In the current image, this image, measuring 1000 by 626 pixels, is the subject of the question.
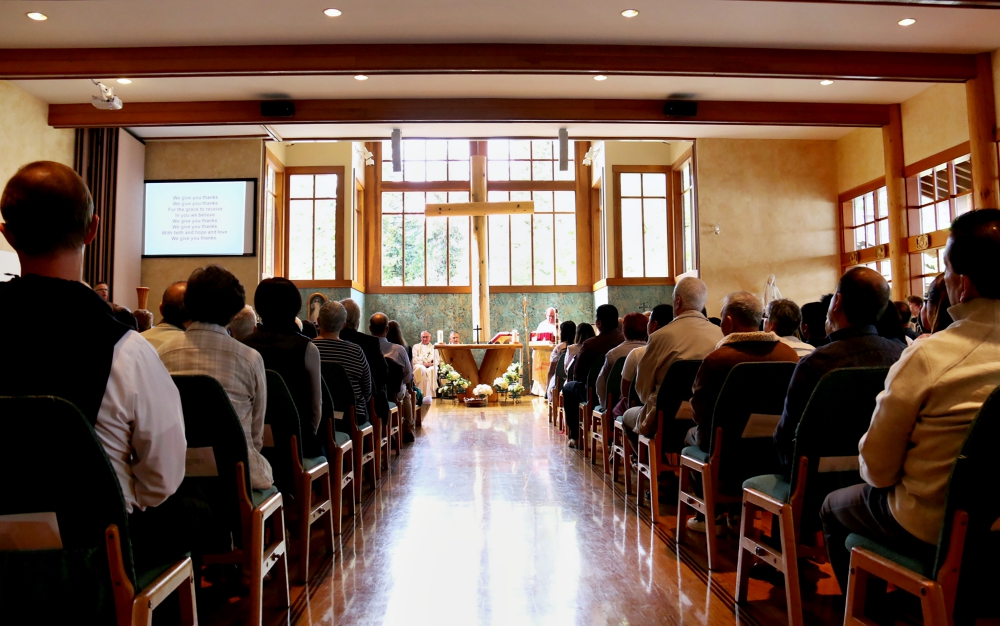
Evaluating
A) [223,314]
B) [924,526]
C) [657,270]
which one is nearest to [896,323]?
[924,526]

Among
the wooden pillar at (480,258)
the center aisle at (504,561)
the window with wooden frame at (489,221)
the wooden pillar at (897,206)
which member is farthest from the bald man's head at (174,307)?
the window with wooden frame at (489,221)

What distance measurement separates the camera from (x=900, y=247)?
840cm

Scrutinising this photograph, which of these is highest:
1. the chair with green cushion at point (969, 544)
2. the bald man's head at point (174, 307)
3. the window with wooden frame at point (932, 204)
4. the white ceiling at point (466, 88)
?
Answer: the white ceiling at point (466, 88)

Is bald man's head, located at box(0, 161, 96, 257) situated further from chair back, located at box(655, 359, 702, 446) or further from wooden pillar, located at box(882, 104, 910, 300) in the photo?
wooden pillar, located at box(882, 104, 910, 300)

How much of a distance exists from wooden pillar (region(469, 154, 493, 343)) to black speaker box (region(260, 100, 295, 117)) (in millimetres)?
5034

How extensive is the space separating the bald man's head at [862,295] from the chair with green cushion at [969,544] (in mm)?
856

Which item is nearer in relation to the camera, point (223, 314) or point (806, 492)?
point (806, 492)

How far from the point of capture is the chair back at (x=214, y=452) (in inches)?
71.8

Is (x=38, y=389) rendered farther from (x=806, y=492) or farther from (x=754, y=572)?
(x=754, y=572)

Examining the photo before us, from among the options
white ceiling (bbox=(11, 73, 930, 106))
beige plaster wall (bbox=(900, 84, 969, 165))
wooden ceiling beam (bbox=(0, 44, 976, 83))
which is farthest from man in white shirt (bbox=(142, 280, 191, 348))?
beige plaster wall (bbox=(900, 84, 969, 165))

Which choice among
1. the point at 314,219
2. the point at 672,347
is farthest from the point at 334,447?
the point at 314,219

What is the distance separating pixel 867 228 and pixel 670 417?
8139 millimetres

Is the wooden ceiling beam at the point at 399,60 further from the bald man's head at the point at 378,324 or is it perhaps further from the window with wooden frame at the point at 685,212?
the window with wooden frame at the point at 685,212

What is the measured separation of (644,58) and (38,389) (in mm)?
6412
